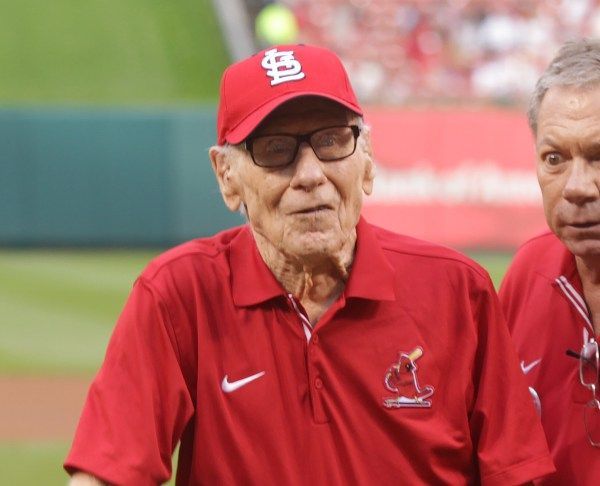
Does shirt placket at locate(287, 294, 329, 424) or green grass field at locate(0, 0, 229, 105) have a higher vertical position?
green grass field at locate(0, 0, 229, 105)

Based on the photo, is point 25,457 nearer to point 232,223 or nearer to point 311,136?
point 311,136

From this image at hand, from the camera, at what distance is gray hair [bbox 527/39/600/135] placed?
2.78 metres

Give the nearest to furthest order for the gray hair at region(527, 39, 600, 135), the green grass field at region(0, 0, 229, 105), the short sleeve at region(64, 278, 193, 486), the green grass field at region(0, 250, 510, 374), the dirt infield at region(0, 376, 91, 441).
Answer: the short sleeve at region(64, 278, 193, 486), the gray hair at region(527, 39, 600, 135), the dirt infield at region(0, 376, 91, 441), the green grass field at region(0, 250, 510, 374), the green grass field at region(0, 0, 229, 105)

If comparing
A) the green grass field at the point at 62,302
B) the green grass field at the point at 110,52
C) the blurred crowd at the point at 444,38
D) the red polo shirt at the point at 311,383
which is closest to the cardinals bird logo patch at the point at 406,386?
the red polo shirt at the point at 311,383

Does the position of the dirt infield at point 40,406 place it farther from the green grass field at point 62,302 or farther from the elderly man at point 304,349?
the elderly man at point 304,349

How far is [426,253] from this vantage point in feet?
9.03

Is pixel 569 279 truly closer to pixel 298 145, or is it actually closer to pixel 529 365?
pixel 529 365

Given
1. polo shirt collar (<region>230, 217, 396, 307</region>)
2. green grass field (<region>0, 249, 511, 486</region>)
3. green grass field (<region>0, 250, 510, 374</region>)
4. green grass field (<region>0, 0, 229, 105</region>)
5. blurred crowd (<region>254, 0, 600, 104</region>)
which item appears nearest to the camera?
polo shirt collar (<region>230, 217, 396, 307</region>)

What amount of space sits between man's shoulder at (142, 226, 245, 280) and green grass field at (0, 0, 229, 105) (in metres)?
13.7

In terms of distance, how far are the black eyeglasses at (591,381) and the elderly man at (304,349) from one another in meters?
0.21

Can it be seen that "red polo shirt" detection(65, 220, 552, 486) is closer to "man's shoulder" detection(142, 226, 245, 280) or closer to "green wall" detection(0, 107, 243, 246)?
"man's shoulder" detection(142, 226, 245, 280)

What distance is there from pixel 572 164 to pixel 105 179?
9607 mm

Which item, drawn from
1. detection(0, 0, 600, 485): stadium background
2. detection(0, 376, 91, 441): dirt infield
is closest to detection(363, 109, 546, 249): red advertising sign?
detection(0, 0, 600, 485): stadium background

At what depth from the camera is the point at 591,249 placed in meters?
2.83
